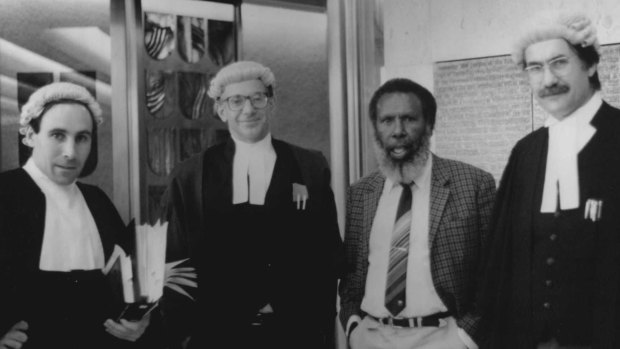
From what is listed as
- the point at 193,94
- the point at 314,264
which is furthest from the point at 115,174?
the point at 314,264

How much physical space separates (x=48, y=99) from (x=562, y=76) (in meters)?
2.04

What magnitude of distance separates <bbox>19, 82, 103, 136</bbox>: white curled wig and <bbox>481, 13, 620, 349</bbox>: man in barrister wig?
1.77 meters

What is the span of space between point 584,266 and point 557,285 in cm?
11

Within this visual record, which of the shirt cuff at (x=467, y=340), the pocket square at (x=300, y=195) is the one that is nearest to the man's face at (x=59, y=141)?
the pocket square at (x=300, y=195)

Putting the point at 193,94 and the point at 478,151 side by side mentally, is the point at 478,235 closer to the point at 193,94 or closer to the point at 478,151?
the point at 478,151

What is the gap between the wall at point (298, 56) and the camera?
13.2ft

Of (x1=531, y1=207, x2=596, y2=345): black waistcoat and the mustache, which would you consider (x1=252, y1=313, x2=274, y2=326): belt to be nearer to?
(x1=531, y1=207, x2=596, y2=345): black waistcoat

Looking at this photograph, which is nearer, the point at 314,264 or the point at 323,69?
the point at 314,264

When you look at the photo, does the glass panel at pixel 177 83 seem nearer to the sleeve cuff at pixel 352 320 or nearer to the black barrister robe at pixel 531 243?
the sleeve cuff at pixel 352 320

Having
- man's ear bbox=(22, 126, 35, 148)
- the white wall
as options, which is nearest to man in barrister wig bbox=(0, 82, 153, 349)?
man's ear bbox=(22, 126, 35, 148)

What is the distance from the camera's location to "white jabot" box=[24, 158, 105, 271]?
3084 mm

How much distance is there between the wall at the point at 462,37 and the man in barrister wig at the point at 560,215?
24.2 inches

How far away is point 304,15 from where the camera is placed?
4.08m

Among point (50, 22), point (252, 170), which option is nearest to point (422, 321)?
point (252, 170)
